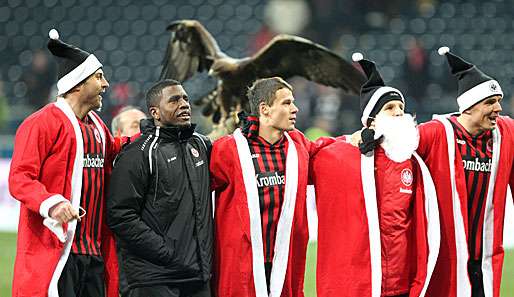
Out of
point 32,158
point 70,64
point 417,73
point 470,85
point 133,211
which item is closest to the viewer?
point 32,158

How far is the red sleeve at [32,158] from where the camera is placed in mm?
4750

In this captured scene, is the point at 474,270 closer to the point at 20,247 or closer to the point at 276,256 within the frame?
the point at 276,256

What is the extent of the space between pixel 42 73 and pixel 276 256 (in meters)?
10.9

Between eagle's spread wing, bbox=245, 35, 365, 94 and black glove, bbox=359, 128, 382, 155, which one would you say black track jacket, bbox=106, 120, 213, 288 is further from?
eagle's spread wing, bbox=245, 35, 365, 94

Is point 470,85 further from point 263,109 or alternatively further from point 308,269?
point 308,269

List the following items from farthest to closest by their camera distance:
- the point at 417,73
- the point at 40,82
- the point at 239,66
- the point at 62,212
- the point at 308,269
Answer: the point at 40,82, the point at 417,73, the point at 308,269, the point at 239,66, the point at 62,212

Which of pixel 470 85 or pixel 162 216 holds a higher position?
pixel 470 85

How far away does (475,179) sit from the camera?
543cm

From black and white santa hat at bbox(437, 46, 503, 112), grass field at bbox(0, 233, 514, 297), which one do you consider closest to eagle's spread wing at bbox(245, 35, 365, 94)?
grass field at bbox(0, 233, 514, 297)

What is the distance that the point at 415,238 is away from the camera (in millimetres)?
5344

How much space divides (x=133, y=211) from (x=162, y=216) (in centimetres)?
16

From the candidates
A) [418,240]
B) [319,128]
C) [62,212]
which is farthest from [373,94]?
[319,128]

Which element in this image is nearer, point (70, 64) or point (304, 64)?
point (70, 64)

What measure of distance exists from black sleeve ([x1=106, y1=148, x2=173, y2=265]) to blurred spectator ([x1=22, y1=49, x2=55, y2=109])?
34.4 feet
